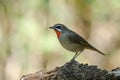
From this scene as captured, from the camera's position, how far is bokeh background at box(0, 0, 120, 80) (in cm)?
1006

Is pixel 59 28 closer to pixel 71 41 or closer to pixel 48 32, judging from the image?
pixel 71 41

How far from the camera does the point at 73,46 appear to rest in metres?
7.54

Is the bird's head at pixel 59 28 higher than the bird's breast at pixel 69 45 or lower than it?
higher

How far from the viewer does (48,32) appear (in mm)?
10188

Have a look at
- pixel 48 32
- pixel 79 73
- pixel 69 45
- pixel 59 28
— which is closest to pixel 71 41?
pixel 69 45

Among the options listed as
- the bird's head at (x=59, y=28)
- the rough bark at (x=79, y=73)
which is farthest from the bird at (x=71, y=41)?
the rough bark at (x=79, y=73)

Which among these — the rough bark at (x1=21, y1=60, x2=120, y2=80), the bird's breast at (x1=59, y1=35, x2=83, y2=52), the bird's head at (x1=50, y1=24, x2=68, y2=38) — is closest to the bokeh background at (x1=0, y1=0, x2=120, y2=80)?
the bird's head at (x1=50, y1=24, x2=68, y2=38)

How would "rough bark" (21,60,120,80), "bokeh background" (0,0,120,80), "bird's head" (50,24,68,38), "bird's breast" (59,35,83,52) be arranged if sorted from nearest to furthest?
"rough bark" (21,60,120,80) < "bird's breast" (59,35,83,52) < "bird's head" (50,24,68,38) < "bokeh background" (0,0,120,80)

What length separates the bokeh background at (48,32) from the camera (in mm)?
10062

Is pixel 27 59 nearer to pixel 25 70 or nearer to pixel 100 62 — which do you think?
pixel 25 70

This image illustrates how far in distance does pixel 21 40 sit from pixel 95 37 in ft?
4.84

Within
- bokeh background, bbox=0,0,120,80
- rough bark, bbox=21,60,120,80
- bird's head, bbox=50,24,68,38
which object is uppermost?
bird's head, bbox=50,24,68,38

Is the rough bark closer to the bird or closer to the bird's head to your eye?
the bird

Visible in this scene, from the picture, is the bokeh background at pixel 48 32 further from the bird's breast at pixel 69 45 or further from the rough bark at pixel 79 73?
the rough bark at pixel 79 73
